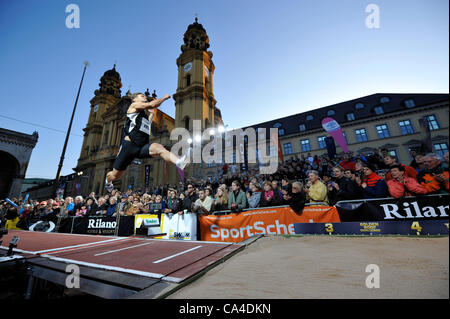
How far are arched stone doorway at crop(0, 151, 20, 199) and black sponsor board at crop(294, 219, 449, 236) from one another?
1697 inches

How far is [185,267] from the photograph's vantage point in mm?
2543

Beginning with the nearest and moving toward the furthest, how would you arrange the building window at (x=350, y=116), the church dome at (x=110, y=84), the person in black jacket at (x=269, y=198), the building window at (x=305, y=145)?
1. the person in black jacket at (x=269, y=198)
2. the building window at (x=350, y=116)
3. the building window at (x=305, y=145)
4. the church dome at (x=110, y=84)

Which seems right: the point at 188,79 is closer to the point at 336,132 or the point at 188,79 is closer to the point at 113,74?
the point at 336,132

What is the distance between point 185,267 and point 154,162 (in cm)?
2892

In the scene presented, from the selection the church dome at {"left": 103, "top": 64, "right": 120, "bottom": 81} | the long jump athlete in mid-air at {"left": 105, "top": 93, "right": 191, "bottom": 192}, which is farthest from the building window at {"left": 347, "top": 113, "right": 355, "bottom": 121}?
the church dome at {"left": 103, "top": 64, "right": 120, "bottom": 81}

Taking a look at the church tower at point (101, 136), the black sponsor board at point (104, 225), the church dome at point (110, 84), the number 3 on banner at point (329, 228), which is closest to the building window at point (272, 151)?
the black sponsor board at point (104, 225)

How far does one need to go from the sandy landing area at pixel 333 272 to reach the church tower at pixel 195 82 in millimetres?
26541

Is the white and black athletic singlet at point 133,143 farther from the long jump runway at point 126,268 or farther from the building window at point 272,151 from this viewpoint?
the building window at point 272,151

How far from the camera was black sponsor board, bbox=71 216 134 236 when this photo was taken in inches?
302

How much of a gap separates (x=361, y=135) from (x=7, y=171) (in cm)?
5536

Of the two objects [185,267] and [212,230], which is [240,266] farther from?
[212,230]

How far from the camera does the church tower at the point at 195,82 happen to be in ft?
95.3

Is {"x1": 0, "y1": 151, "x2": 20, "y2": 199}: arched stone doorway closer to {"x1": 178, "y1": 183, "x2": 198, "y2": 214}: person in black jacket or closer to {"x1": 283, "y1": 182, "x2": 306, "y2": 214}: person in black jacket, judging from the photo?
{"x1": 178, "y1": 183, "x2": 198, "y2": 214}: person in black jacket
